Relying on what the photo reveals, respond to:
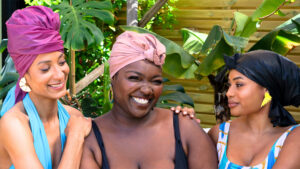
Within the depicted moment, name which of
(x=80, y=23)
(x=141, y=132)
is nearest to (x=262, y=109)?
(x=141, y=132)

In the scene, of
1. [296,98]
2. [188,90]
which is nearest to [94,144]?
[296,98]

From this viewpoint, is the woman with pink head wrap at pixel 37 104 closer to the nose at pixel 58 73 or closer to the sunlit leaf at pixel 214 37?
the nose at pixel 58 73

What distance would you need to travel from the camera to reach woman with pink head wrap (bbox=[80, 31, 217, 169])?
223cm

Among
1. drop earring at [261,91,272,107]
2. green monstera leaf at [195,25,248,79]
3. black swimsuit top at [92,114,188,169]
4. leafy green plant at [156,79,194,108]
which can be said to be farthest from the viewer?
leafy green plant at [156,79,194,108]

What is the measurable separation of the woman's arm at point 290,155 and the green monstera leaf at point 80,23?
2162mm

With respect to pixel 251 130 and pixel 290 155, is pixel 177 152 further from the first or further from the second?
pixel 290 155

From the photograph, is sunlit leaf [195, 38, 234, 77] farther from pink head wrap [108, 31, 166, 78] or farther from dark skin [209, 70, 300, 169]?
pink head wrap [108, 31, 166, 78]

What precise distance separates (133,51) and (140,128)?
1.36 feet

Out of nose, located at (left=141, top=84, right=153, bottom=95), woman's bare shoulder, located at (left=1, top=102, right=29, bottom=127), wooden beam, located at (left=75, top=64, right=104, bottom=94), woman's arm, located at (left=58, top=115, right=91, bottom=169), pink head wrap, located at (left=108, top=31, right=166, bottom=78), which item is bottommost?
wooden beam, located at (left=75, top=64, right=104, bottom=94)

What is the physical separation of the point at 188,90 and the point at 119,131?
13.6 ft

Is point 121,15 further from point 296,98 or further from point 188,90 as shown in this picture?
point 296,98

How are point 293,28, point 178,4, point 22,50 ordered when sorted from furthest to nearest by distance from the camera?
1. point 178,4
2. point 293,28
3. point 22,50

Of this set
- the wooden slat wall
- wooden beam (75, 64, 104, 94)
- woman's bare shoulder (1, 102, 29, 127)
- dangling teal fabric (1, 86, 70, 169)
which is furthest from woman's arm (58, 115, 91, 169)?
the wooden slat wall

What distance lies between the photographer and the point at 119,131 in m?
2.35
